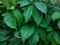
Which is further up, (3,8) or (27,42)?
(3,8)

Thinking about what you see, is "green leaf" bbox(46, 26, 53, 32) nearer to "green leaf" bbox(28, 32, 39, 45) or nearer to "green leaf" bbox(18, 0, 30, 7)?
"green leaf" bbox(28, 32, 39, 45)

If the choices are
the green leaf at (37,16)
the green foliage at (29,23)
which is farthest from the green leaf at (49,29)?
the green leaf at (37,16)

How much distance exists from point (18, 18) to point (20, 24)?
6cm

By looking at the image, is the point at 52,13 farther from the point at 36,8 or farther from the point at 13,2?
the point at 13,2

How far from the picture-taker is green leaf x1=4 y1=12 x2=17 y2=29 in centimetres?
150

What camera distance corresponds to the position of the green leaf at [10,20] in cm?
150

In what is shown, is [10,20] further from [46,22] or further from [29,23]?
[46,22]

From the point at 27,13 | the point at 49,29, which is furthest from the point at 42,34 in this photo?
the point at 27,13

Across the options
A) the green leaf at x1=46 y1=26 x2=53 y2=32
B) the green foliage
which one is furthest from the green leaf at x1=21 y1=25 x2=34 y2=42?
the green leaf at x1=46 y1=26 x2=53 y2=32

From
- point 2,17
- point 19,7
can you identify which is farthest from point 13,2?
point 2,17

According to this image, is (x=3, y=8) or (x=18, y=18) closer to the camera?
(x=18, y=18)

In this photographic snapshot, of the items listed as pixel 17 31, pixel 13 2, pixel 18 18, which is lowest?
pixel 17 31

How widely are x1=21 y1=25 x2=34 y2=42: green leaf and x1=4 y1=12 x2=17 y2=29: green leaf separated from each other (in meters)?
0.08

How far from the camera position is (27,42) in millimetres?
1575
